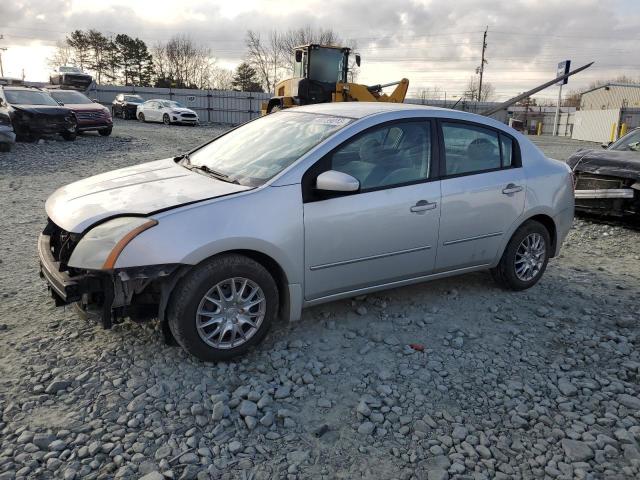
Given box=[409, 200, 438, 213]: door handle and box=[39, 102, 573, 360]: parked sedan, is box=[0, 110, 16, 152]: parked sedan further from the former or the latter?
box=[409, 200, 438, 213]: door handle

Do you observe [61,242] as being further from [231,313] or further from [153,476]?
[153,476]

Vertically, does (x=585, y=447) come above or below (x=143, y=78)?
below

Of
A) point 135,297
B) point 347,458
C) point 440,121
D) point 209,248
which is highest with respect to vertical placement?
point 440,121

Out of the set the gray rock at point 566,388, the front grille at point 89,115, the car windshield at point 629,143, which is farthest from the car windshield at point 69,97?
the gray rock at point 566,388

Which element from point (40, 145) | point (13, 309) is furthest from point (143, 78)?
point (13, 309)

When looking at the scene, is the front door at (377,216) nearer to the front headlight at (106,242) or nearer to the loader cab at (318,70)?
the front headlight at (106,242)

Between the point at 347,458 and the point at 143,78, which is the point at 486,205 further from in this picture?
the point at 143,78

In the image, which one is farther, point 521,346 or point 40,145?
point 40,145

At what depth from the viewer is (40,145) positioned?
15.1 metres

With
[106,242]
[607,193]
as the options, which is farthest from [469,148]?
[607,193]

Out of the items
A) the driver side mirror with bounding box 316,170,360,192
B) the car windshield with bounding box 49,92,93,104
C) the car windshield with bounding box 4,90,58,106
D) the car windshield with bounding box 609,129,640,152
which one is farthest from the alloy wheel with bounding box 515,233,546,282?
the car windshield with bounding box 49,92,93,104

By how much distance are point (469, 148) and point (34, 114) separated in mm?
14649

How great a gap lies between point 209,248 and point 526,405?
6.93ft

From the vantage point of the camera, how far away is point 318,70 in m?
17.0
